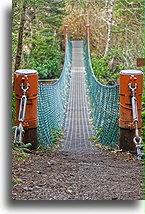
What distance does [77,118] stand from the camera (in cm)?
443

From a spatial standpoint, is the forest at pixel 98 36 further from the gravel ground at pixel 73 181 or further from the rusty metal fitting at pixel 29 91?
the gravel ground at pixel 73 181

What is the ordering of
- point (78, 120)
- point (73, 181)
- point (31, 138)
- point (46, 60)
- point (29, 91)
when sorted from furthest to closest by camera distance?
1. point (46, 60)
2. point (78, 120)
3. point (31, 138)
4. point (29, 91)
5. point (73, 181)

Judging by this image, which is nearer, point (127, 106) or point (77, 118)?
point (127, 106)

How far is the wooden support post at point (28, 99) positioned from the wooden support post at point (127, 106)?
0.48 m

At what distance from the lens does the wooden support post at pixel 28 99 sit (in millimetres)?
2170

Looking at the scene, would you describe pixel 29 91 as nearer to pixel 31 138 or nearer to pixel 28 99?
pixel 28 99

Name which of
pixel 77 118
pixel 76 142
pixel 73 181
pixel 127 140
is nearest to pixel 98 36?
pixel 77 118

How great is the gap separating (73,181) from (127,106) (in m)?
1.04

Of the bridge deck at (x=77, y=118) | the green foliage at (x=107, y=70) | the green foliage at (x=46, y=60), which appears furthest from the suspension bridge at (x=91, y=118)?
the green foliage at (x=46, y=60)

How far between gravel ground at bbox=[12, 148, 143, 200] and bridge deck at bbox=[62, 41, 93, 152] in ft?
3.81

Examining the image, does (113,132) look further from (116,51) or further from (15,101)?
(116,51)

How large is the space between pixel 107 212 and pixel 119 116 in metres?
1.42

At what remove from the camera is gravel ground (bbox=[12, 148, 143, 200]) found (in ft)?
4.13

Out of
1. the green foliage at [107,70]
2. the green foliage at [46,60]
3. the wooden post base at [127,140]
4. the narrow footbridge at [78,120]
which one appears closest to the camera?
the wooden post base at [127,140]
